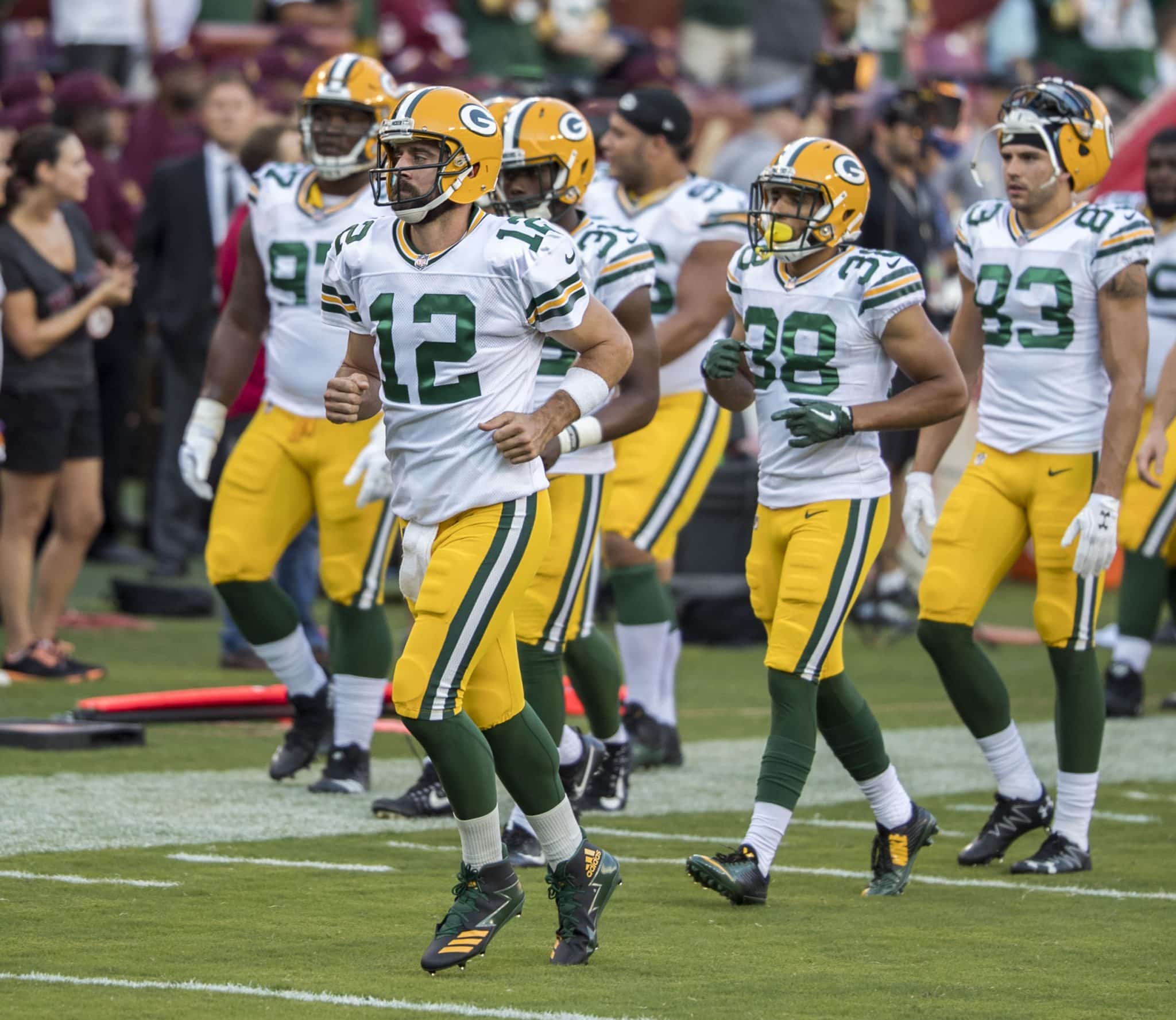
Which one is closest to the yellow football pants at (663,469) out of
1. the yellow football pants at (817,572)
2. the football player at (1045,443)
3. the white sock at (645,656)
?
the white sock at (645,656)

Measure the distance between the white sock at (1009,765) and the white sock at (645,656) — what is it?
168 centimetres

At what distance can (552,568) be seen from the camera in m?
6.13

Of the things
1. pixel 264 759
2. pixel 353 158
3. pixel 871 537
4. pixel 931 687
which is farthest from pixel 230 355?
pixel 931 687

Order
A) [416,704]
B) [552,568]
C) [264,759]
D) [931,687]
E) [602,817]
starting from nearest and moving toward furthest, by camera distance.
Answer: [416,704]
[552,568]
[602,817]
[264,759]
[931,687]

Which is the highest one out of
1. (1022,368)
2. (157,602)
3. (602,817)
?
(1022,368)

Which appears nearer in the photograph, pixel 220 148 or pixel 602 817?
pixel 602 817

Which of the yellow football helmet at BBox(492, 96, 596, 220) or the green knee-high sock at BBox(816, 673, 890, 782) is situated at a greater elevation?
the yellow football helmet at BBox(492, 96, 596, 220)

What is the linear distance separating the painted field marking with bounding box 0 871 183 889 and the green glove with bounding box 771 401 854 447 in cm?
183

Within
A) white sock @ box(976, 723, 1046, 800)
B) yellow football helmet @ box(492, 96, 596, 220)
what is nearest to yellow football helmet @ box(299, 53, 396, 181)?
yellow football helmet @ box(492, 96, 596, 220)

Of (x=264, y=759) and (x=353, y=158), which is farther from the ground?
(x=353, y=158)

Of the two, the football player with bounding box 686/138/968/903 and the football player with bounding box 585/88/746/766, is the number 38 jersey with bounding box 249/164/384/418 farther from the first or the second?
the football player with bounding box 686/138/968/903

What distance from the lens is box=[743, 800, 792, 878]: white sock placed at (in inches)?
218

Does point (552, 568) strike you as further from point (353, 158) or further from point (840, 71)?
point (840, 71)

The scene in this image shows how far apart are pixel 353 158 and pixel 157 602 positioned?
16.0 ft
